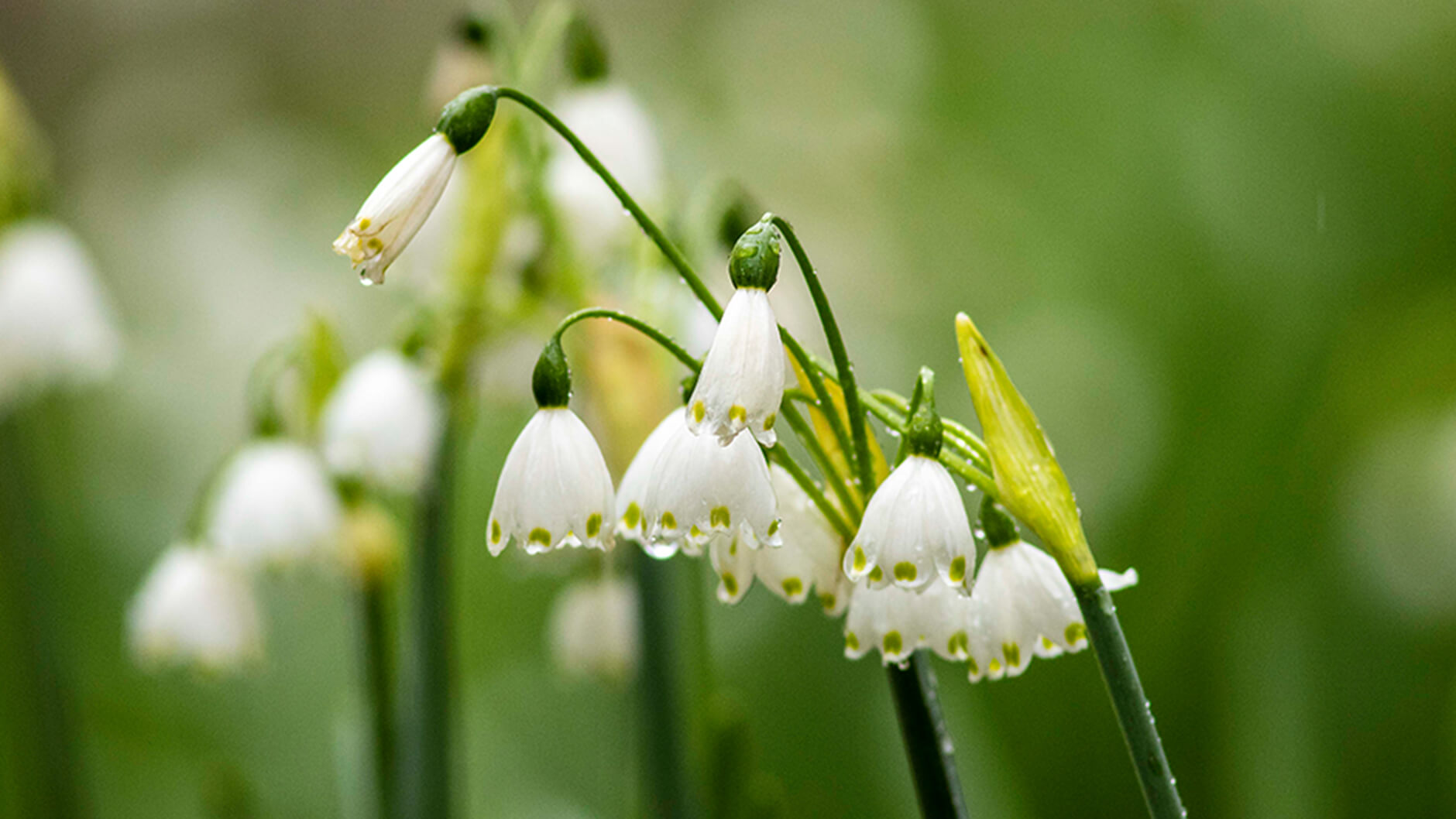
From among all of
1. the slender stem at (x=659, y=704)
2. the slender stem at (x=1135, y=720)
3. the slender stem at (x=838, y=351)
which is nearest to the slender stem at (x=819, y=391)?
the slender stem at (x=838, y=351)

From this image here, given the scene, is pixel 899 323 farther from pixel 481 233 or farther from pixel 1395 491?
pixel 481 233

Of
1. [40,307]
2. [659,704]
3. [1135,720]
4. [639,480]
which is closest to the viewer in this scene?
[1135,720]

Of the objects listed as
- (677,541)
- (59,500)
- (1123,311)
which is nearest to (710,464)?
(677,541)

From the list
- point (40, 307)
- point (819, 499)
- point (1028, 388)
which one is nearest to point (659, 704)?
point (819, 499)

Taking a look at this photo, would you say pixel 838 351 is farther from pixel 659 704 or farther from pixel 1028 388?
pixel 1028 388

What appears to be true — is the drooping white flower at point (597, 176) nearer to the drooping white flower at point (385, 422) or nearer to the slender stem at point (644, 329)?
the drooping white flower at point (385, 422)

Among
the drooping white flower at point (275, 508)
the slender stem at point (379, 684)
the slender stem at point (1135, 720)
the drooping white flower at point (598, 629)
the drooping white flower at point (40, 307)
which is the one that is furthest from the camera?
the drooping white flower at point (40, 307)

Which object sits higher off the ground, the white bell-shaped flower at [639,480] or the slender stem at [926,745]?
the white bell-shaped flower at [639,480]
